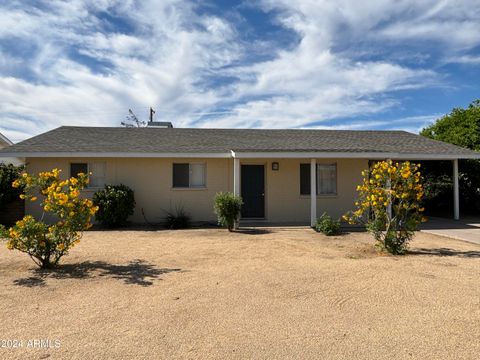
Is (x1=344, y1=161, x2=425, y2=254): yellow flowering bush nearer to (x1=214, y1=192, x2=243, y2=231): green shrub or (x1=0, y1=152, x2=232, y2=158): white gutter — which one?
(x1=214, y1=192, x2=243, y2=231): green shrub

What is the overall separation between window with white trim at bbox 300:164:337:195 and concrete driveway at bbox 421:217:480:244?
11.5 feet

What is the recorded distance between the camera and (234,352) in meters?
3.33

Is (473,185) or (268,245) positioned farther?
(473,185)

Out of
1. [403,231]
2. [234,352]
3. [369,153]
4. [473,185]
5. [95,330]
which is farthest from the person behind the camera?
[473,185]

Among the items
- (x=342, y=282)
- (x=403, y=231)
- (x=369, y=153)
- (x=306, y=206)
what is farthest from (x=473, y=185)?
(x=342, y=282)

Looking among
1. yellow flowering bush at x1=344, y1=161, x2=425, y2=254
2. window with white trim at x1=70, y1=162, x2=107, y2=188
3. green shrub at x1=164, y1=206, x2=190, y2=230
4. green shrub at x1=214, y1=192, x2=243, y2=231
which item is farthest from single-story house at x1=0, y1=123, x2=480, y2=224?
yellow flowering bush at x1=344, y1=161, x2=425, y2=254

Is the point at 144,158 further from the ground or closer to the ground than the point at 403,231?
further from the ground

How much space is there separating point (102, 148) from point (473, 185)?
15713 millimetres

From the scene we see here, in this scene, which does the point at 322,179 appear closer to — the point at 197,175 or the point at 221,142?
the point at 221,142

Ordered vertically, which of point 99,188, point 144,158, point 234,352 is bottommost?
point 234,352

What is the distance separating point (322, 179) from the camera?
14016 millimetres

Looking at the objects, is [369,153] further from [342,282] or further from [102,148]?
[102,148]

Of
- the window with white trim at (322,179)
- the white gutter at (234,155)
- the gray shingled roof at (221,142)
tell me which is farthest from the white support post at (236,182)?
the window with white trim at (322,179)

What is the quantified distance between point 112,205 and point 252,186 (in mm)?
5144
